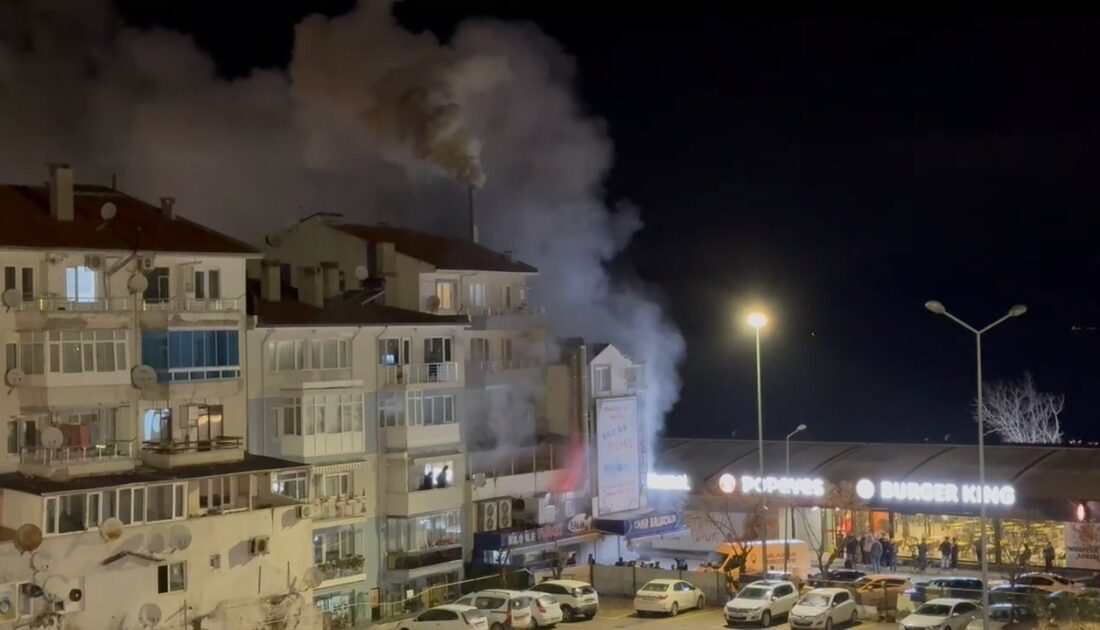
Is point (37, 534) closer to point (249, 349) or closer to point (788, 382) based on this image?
point (249, 349)

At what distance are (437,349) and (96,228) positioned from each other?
45.5 feet

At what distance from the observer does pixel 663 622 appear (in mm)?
40500

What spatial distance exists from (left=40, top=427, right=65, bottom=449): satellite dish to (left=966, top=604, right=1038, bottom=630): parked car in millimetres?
25303

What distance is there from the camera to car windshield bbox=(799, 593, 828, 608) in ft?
127

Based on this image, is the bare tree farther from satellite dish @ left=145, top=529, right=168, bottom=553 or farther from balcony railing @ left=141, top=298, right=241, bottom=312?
satellite dish @ left=145, top=529, right=168, bottom=553

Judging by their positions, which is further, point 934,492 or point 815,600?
point 934,492

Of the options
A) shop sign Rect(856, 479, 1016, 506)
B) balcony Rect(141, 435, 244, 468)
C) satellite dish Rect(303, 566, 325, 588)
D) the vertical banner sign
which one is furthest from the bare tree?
balcony Rect(141, 435, 244, 468)

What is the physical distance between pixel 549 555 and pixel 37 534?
72.5 ft

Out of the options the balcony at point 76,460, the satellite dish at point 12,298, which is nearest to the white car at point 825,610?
the balcony at point 76,460

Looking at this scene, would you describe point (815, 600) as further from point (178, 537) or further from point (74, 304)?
point (74, 304)

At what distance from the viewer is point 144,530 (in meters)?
36.8

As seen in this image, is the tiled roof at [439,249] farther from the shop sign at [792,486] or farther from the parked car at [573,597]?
the parked car at [573,597]

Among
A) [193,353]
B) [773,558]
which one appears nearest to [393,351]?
[193,353]

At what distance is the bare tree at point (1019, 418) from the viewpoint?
3570 inches
